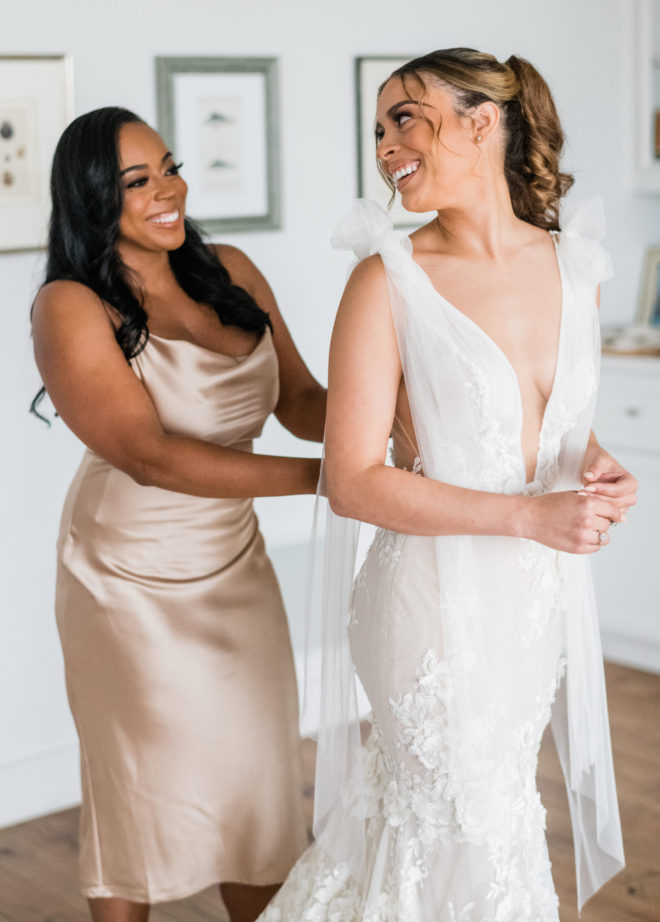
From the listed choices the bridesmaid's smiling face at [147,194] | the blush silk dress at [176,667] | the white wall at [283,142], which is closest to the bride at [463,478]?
the blush silk dress at [176,667]

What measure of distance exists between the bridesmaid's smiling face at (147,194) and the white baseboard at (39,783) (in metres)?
1.54

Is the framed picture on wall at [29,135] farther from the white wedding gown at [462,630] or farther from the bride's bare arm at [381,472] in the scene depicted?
the bride's bare arm at [381,472]

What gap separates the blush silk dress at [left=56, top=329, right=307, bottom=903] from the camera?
2164 millimetres

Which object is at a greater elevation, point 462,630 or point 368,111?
point 368,111

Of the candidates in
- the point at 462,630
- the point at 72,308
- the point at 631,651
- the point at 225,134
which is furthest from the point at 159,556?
the point at 631,651

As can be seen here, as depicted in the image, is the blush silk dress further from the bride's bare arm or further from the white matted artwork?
the white matted artwork

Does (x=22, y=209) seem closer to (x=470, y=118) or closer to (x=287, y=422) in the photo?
(x=287, y=422)

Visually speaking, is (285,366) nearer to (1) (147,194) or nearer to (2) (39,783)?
(1) (147,194)

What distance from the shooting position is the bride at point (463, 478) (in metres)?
1.57

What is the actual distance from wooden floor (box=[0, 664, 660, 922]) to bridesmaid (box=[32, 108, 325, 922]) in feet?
1.44

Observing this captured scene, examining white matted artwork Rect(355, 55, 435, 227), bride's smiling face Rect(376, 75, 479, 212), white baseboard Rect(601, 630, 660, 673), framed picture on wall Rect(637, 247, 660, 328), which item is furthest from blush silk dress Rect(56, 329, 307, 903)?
framed picture on wall Rect(637, 247, 660, 328)

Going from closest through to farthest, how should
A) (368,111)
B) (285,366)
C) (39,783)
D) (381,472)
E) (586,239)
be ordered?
1. (381,472)
2. (586,239)
3. (285,366)
4. (39,783)
5. (368,111)

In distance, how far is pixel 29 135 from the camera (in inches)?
111

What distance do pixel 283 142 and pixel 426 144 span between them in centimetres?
180
